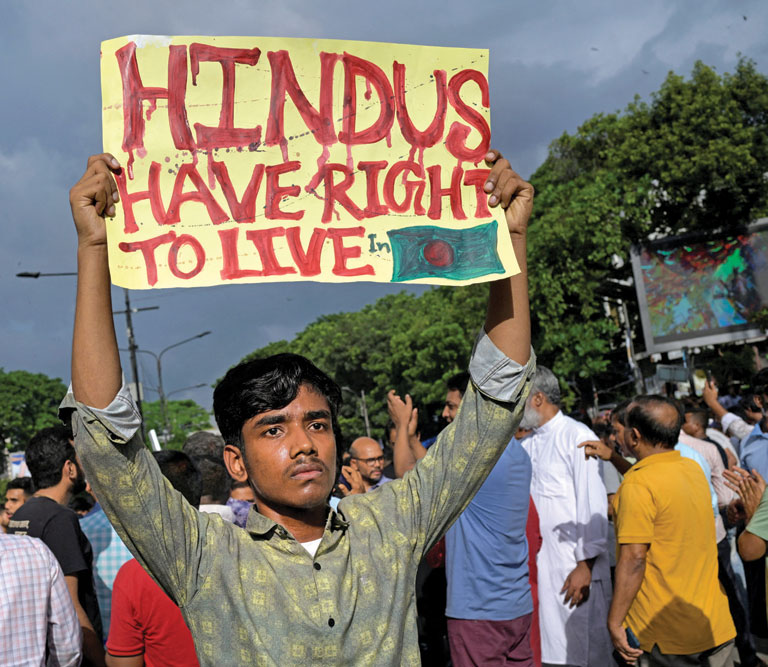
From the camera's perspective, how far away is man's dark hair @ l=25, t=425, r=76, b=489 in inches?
169

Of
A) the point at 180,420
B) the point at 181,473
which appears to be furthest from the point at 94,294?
the point at 180,420

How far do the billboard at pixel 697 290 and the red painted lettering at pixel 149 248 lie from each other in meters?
22.4

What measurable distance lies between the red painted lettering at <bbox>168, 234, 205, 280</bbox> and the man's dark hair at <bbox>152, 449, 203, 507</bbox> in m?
2.03

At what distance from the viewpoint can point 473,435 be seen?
6.88 ft

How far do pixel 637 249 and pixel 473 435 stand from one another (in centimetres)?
2254

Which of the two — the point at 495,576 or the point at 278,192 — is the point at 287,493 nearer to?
the point at 278,192

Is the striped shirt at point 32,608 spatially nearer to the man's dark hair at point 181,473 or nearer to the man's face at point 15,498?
the man's dark hair at point 181,473

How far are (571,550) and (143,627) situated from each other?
115 inches

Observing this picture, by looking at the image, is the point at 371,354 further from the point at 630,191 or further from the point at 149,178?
the point at 149,178

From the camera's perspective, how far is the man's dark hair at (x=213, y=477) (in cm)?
519

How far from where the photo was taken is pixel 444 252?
2225mm

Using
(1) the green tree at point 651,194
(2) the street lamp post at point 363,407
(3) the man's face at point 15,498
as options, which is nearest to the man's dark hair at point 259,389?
(3) the man's face at point 15,498

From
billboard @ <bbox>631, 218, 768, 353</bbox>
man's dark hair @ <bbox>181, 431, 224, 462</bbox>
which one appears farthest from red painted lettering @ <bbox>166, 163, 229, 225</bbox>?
billboard @ <bbox>631, 218, 768, 353</bbox>

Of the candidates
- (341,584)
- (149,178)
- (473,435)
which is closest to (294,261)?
(149,178)
